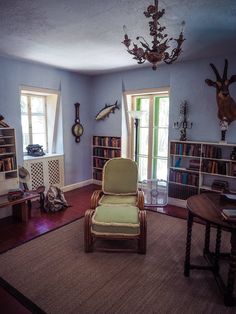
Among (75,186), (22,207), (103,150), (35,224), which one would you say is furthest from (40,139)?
(35,224)

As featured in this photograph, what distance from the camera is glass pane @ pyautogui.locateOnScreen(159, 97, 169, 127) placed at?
484 centimetres

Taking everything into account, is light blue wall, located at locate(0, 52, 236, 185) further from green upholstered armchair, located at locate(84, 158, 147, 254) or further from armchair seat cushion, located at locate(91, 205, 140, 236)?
armchair seat cushion, located at locate(91, 205, 140, 236)

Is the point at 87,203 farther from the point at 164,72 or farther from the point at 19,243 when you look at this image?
the point at 164,72

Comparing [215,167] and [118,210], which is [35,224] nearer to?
[118,210]

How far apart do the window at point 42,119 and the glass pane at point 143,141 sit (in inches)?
71.3

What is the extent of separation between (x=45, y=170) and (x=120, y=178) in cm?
195

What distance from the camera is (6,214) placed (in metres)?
3.92

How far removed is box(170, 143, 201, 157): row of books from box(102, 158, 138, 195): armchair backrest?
1046 mm

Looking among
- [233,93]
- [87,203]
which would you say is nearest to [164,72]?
[233,93]

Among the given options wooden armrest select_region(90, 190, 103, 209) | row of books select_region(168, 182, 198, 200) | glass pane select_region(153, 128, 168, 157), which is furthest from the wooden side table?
glass pane select_region(153, 128, 168, 157)

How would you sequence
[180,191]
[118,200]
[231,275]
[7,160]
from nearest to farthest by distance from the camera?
[231,275] < [118,200] < [7,160] < [180,191]

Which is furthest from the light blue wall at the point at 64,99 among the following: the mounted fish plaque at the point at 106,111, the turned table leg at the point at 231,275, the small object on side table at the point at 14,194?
the turned table leg at the point at 231,275

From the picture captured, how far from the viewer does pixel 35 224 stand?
11.7 ft

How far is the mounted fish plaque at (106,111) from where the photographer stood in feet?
17.3
